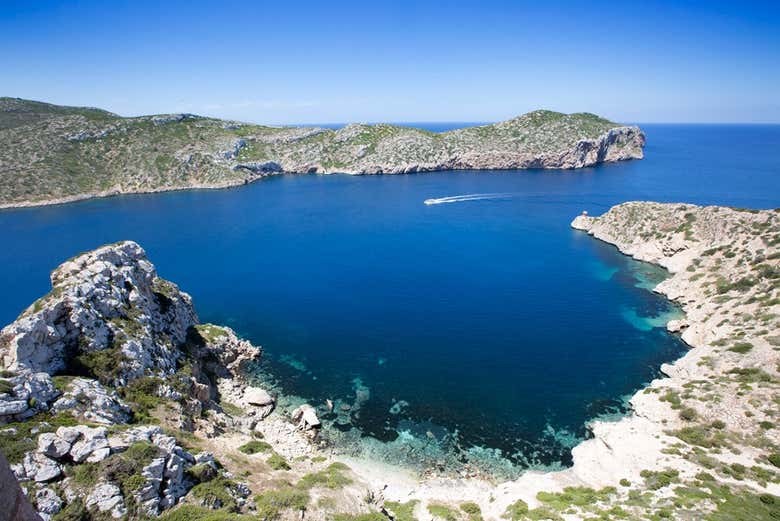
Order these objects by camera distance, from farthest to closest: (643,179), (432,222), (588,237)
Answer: (643,179), (432,222), (588,237)

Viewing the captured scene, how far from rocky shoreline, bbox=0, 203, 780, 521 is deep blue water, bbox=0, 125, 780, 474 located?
5492mm

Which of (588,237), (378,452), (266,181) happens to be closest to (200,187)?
(266,181)

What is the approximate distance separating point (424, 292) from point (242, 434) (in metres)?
42.6

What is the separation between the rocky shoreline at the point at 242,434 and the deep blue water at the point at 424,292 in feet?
18.0

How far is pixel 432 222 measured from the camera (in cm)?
12050

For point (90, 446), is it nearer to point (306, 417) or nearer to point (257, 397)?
point (306, 417)

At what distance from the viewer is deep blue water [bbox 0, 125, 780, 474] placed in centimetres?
4659

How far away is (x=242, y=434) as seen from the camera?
125 ft

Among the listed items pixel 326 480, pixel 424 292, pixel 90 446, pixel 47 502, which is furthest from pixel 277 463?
pixel 424 292

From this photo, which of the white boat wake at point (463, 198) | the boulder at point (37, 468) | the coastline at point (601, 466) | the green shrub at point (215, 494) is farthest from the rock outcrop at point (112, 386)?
the white boat wake at point (463, 198)

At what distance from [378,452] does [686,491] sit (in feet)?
84.3

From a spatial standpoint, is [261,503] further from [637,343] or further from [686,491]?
[637,343]

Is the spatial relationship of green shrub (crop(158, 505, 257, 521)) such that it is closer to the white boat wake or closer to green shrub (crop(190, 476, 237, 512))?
green shrub (crop(190, 476, 237, 512))

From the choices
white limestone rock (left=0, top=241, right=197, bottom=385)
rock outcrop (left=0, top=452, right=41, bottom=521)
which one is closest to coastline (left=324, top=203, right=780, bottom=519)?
white limestone rock (left=0, top=241, right=197, bottom=385)
